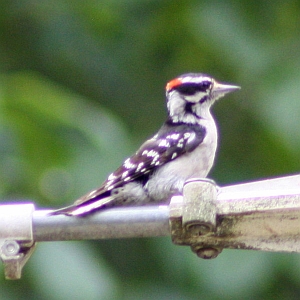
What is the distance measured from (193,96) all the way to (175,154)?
540mm

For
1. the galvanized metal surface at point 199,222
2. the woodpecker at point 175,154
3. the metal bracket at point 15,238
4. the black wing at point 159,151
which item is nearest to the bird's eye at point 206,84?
the woodpecker at point 175,154

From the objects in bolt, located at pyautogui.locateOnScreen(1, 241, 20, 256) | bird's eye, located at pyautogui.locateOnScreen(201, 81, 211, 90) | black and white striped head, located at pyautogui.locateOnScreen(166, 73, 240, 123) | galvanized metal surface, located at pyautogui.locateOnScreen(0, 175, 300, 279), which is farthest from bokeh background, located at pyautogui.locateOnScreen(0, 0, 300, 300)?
galvanized metal surface, located at pyautogui.locateOnScreen(0, 175, 300, 279)

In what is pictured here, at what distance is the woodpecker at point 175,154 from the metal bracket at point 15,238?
100 centimetres

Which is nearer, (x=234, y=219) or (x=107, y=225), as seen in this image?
(x=234, y=219)

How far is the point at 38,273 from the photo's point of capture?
6.82 m

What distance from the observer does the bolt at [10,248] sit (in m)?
3.82

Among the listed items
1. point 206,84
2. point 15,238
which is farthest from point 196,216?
point 206,84

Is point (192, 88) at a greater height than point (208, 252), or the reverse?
point (192, 88)

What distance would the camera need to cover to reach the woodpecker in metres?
5.18

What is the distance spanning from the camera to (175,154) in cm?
543

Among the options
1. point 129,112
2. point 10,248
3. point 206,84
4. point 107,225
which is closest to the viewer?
point 107,225

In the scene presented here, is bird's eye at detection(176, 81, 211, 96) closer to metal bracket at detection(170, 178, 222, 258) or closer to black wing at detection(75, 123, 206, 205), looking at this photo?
black wing at detection(75, 123, 206, 205)

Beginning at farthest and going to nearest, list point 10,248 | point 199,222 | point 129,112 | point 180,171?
point 129,112, point 180,171, point 10,248, point 199,222

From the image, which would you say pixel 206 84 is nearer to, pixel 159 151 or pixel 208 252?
pixel 159 151
